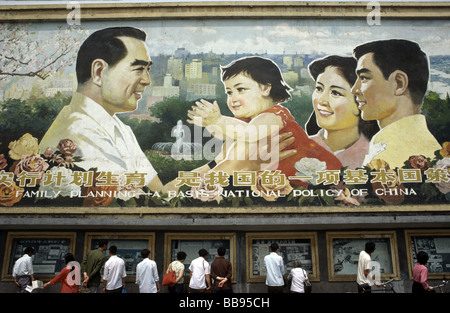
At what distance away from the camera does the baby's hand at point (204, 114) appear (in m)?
9.24

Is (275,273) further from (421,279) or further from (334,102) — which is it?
(334,102)

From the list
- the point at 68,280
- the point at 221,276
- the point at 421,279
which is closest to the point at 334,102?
the point at 421,279

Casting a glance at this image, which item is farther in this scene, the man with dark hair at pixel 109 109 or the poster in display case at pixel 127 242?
the man with dark hair at pixel 109 109

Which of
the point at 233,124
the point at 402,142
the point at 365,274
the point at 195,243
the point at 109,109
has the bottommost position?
the point at 365,274

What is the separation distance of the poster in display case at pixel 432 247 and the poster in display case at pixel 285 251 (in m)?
2.01

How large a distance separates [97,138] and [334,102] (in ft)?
18.3

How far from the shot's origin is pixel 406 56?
959cm

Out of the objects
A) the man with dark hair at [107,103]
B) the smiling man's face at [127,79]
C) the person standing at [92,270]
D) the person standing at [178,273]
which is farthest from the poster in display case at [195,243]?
the smiling man's face at [127,79]

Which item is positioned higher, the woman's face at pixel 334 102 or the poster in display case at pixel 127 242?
the woman's face at pixel 334 102

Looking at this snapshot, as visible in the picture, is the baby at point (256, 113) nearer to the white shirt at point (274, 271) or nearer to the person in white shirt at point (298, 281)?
the white shirt at point (274, 271)

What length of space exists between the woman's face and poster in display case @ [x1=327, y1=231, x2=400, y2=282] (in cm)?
247

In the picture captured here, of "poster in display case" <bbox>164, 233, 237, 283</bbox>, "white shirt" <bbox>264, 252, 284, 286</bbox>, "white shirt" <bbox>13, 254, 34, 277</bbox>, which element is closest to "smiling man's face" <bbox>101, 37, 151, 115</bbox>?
"poster in display case" <bbox>164, 233, 237, 283</bbox>

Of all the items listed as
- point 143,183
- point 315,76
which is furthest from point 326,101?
point 143,183

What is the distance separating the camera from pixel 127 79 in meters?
9.59
